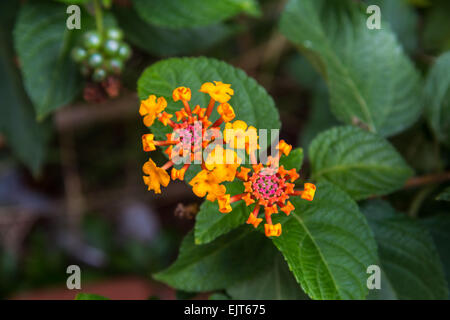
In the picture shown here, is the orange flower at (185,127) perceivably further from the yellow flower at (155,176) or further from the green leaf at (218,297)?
the green leaf at (218,297)

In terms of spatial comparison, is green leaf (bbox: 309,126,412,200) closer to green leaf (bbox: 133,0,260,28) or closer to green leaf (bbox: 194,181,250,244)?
green leaf (bbox: 194,181,250,244)

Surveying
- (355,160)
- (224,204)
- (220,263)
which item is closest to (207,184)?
(224,204)

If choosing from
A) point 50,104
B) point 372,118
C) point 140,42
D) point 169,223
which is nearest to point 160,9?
point 140,42

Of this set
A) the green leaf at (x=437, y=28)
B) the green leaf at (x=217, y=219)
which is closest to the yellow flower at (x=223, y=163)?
A: the green leaf at (x=217, y=219)

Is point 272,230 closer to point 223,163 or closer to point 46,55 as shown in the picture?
point 223,163

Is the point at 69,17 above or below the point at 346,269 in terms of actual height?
above

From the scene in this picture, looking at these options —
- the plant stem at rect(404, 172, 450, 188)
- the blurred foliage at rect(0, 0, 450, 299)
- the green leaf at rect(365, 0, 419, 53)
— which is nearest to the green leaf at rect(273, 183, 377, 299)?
the blurred foliage at rect(0, 0, 450, 299)

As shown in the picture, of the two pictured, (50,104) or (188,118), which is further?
(50,104)

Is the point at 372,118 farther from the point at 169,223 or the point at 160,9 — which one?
the point at 169,223
